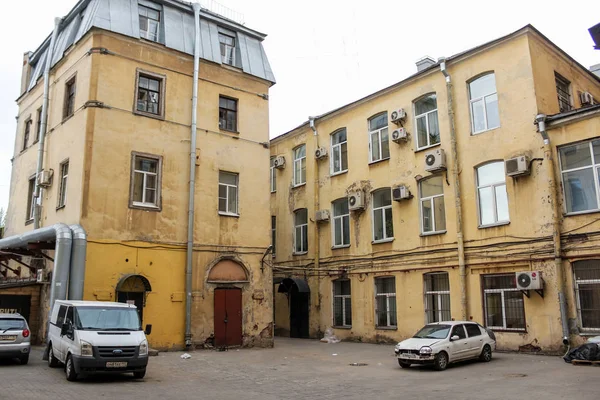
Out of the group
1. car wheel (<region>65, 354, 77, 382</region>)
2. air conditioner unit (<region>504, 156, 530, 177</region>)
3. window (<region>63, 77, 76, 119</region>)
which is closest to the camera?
car wheel (<region>65, 354, 77, 382</region>)

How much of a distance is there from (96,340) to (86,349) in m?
0.28

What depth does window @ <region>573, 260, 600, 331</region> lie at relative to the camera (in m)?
16.3

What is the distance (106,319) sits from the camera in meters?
12.9

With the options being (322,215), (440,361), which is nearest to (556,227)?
(440,361)

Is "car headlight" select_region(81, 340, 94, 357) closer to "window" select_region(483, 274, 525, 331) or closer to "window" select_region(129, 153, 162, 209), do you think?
"window" select_region(129, 153, 162, 209)

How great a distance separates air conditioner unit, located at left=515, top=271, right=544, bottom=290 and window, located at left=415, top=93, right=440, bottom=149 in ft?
22.4

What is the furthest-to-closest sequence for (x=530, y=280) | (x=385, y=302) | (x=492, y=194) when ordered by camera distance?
(x=385, y=302), (x=492, y=194), (x=530, y=280)

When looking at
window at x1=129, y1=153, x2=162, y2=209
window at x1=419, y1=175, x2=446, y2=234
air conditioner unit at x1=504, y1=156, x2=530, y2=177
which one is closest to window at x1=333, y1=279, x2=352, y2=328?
window at x1=419, y1=175, x2=446, y2=234

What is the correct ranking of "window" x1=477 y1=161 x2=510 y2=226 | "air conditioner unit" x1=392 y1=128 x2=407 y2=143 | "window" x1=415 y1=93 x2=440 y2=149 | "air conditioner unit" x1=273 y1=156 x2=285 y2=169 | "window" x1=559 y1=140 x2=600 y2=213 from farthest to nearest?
"air conditioner unit" x1=273 y1=156 x2=285 y2=169 < "air conditioner unit" x1=392 y1=128 x2=407 y2=143 < "window" x1=415 y1=93 x2=440 y2=149 < "window" x1=477 y1=161 x2=510 y2=226 < "window" x1=559 y1=140 x2=600 y2=213

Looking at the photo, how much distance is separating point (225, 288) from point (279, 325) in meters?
8.94

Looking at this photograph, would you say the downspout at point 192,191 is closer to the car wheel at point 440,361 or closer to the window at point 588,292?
the car wheel at point 440,361

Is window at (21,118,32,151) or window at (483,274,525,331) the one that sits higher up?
window at (21,118,32,151)

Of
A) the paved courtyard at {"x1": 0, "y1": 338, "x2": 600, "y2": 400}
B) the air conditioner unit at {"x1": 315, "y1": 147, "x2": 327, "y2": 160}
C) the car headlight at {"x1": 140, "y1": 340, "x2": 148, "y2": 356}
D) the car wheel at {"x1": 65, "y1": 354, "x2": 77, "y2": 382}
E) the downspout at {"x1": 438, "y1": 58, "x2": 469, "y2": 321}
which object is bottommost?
the paved courtyard at {"x1": 0, "y1": 338, "x2": 600, "y2": 400}

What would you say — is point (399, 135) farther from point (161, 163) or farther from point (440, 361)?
point (440, 361)
